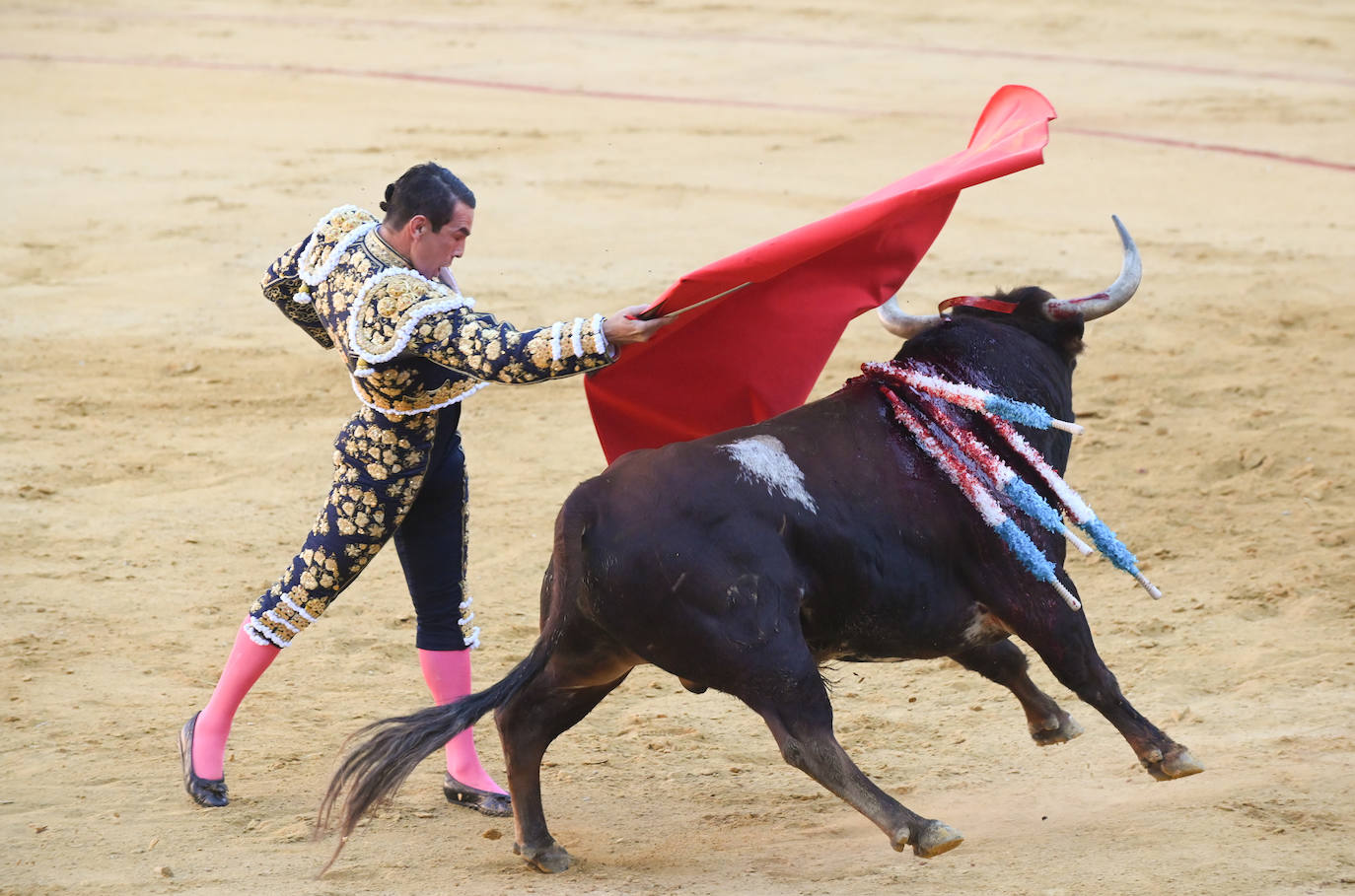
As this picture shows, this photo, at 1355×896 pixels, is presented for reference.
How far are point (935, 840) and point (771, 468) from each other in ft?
2.59

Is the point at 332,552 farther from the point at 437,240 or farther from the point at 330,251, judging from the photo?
the point at 437,240

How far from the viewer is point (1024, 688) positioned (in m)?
3.74

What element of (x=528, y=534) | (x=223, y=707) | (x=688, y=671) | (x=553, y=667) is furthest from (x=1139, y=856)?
(x=528, y=534)

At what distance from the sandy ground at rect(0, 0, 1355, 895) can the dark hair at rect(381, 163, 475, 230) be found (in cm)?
139

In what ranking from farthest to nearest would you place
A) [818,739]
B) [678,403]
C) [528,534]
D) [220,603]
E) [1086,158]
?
[1086,158]
[528,534]
[220,603]
[678,403]
[818,739]

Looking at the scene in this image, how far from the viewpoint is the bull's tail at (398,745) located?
3.26m

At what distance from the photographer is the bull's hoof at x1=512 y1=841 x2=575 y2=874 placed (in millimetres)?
3449

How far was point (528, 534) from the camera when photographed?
569 centimetres

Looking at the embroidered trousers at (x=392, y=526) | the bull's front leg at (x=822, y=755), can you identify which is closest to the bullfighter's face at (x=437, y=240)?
the embroidered trousers at (x=392, y=526)

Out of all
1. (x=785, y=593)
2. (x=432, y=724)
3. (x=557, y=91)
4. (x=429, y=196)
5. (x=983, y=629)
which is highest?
(x=557, y=91)

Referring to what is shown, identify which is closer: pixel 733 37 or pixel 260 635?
pixel 260 635

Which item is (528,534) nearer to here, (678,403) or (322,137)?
(678,403)

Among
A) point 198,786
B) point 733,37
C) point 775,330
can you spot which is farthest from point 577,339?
point 733,37

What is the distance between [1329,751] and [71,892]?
2.85m
